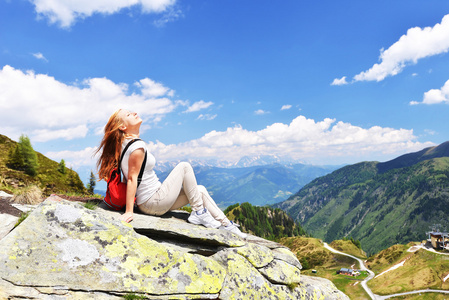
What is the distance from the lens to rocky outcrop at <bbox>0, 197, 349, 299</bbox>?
5652 millimetres

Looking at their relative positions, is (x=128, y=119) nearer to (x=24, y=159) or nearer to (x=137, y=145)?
(x=137, y=145)

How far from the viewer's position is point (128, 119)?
841 centimetres

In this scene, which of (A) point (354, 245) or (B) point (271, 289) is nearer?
(B) point (271, 289)

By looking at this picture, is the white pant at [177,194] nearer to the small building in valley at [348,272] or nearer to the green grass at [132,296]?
the green grass at [132,296]

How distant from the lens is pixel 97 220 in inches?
278

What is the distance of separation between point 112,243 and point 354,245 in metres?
225

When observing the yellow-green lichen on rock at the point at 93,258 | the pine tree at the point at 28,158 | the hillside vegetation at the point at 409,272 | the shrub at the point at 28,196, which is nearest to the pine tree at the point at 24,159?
the pine tree at the point at 28,158

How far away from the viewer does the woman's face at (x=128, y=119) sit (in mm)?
8352

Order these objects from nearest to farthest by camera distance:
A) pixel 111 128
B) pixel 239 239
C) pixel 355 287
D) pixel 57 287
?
1. pixel 57 287
2. pixel 111 128
3. pixel 239 239
4. pixel 355 287

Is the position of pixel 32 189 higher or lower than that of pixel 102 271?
higher

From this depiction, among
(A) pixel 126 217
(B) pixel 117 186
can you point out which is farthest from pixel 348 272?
(B) pixel 117 186

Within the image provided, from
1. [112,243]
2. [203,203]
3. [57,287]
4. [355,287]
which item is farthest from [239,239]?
[355,287]

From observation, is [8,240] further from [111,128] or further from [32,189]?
[32,189]

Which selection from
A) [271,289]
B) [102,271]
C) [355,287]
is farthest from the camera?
[355,287]
